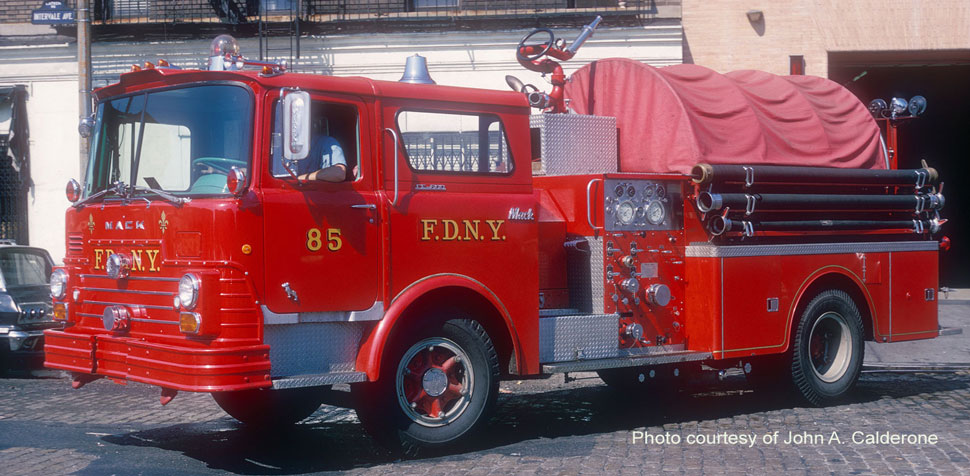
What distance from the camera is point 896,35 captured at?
745 inches

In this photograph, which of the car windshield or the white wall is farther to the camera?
the white wall

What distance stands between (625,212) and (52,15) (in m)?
13.4

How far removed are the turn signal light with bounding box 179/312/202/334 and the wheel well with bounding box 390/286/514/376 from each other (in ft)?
4.43

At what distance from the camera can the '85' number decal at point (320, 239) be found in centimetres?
709

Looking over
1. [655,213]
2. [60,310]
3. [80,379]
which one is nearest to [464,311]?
[655,213]

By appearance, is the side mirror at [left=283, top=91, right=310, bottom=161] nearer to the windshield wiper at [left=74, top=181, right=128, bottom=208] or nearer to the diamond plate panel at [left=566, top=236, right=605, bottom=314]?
the windshield wiper at [left=74, top=181, right=128, bottom=208]

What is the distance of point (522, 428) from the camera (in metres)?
8.91

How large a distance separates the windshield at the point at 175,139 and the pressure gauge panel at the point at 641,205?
3009 mm

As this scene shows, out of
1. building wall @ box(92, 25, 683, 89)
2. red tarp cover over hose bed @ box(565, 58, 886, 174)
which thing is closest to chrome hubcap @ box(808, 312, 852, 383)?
red tarp cover over hose bed @ box(565, 58, 886, 174)

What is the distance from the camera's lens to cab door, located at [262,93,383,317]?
6.95 m

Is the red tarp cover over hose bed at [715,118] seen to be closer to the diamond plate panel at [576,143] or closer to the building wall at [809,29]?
the diamond plate panel at [576,143]

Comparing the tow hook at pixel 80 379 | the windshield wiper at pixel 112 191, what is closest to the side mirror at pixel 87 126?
the windshield wiper at pixel 112 191

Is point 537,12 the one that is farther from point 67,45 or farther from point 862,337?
point 862,337

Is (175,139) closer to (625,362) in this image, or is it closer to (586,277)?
(586,277)
